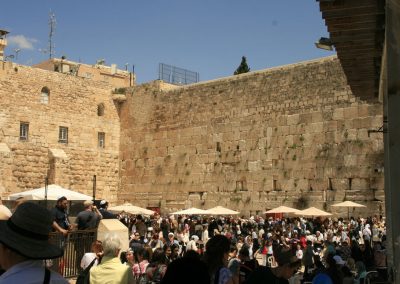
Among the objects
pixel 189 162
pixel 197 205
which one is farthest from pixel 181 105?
pixel 197 205

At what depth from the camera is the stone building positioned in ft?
61.6

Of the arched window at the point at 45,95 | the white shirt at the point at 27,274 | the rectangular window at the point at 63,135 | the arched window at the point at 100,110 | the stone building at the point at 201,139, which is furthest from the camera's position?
the arched window at the point at 100,110

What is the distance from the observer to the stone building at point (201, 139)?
18766 mm

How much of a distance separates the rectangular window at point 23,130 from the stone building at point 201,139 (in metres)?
0.04

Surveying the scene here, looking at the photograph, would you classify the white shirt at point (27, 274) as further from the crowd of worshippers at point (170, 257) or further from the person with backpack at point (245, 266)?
the person with backpack at point (245, 266)

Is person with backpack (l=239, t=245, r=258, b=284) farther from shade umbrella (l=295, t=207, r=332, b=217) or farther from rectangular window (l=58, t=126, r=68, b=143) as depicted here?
rectangular window (l=58, t=126, r=68, b=143)

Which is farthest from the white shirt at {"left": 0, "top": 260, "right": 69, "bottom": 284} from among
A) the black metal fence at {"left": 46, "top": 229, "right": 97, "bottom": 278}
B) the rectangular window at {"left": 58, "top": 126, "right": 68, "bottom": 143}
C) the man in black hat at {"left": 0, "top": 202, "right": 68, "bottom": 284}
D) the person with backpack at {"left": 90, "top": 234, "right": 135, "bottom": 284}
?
the rectangular window at {"left": 58, "top": 126, "right": 68, "bottom": 143}

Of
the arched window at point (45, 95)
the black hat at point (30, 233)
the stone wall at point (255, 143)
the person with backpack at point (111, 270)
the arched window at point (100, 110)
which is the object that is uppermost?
the arched window at point (45, 95)

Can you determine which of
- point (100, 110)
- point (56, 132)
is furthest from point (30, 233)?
point (100, 110)

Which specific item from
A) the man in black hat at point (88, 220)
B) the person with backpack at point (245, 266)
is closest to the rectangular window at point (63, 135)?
the man in black hat at point (88, 220)

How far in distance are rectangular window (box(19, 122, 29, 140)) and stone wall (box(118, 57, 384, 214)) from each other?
15.0ft

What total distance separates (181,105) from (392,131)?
19.0m

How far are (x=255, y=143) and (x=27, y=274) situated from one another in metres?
18.9

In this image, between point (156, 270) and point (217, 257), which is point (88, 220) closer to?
point (156, 270)
